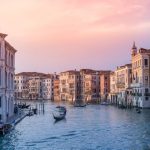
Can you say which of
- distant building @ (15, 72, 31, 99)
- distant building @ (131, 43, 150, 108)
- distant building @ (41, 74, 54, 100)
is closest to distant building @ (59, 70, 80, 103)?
distant building @ (41, 74, 54, 100)

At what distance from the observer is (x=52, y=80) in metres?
134

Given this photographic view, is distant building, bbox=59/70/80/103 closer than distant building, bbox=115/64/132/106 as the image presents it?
No

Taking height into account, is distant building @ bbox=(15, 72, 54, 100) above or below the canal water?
above

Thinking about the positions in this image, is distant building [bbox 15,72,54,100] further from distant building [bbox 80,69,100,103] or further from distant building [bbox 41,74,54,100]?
distant building [bbox 80,69,100,103]

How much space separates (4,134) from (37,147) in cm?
424

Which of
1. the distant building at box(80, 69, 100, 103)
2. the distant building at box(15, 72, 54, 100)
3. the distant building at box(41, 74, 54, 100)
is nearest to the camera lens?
the distant building at box(80, 69, 100, 103)

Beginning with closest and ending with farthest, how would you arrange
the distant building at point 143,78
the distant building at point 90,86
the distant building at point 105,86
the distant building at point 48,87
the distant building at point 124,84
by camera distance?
the distant building at point 143,78, the distant building at point 124,84, the distant building at point 105,86, the distant building at point 90,86, the distant building at point 48,87

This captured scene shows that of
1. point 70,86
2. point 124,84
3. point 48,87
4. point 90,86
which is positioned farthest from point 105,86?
point 48,87

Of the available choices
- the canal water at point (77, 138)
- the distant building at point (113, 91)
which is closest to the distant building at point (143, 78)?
the distant building at point (113, 91)

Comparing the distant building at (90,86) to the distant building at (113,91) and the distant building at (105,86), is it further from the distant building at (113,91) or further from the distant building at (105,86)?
the distant building at (113,91)

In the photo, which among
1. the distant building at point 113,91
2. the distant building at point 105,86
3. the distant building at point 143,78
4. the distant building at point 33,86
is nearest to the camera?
the distant building at point 143,78

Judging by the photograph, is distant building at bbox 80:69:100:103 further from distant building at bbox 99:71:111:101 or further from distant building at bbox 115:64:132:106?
distant building at bbox 115:64:132:106

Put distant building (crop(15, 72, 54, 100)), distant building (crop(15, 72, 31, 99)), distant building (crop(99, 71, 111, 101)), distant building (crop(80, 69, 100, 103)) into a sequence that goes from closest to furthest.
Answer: distant building (crop(99, 71, 111, 101)) < distant building (crop(80, 69, 100, 103)) < distant building (crop(15, 72, 54, 100)) < distant building (crop(15, 72, 31, 99))

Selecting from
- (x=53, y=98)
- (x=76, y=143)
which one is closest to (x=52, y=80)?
(x=53, y=98)
